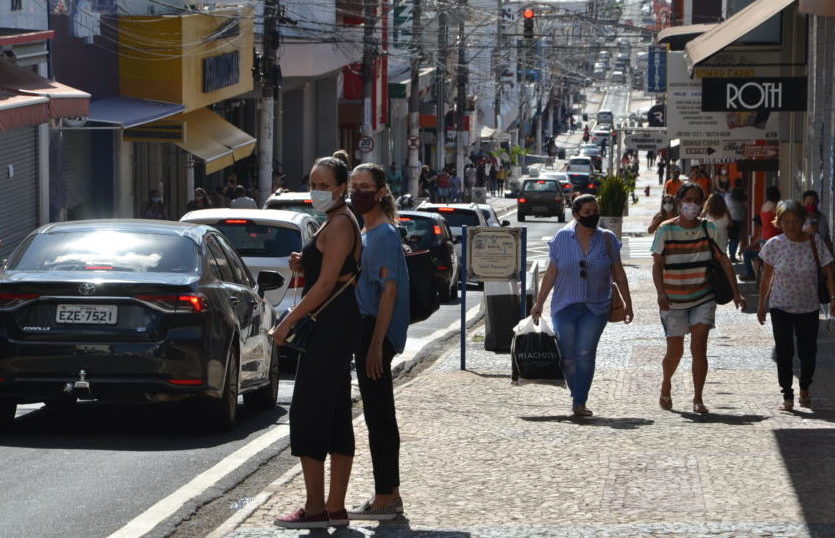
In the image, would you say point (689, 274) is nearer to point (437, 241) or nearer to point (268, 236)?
point (268, 236)

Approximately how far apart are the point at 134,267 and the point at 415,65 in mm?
49121

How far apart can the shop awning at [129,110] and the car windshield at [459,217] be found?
619cm

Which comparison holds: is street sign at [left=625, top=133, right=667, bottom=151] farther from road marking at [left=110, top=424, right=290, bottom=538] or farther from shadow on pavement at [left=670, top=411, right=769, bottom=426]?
road marking at [left=110, top=424, right=290, bottom=538]

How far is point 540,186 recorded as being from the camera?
56.6 metres

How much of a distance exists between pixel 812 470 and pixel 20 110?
16.1 m

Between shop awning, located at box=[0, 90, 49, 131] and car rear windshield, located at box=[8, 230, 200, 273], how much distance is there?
11.0 meters

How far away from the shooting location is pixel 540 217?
5978cm

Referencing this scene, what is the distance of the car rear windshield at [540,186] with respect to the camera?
56.3 metres

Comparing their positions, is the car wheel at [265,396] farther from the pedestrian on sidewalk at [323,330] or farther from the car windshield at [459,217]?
the car windshield at [459,217]

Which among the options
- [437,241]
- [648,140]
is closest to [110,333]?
[437,241]

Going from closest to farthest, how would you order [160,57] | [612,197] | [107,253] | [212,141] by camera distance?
[107,253]
[160,57]
[212,141]
[612,197]

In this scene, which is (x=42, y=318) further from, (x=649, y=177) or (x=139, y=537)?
(x=649, y=177)

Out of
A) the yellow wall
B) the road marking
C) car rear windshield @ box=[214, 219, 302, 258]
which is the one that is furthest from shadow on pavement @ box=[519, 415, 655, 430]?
the yellow wall

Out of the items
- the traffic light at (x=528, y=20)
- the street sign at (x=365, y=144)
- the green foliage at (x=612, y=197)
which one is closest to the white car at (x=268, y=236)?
the green foliage at (x=612, y=197)
